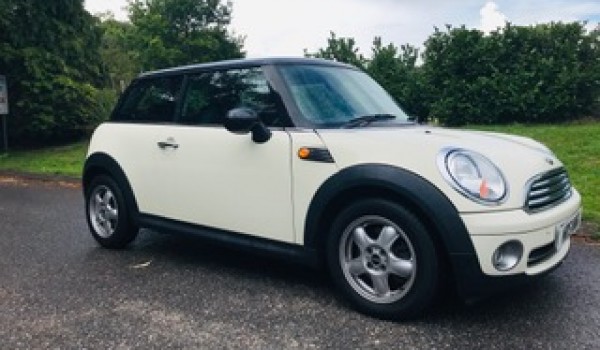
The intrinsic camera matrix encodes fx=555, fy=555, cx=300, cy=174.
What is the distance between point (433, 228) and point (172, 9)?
43133mm

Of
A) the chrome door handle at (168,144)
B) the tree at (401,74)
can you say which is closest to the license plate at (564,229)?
the chrome door handle at (168,144)

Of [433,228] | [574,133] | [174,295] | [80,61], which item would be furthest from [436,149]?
[80,61]

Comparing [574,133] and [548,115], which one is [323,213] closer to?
[574,133]

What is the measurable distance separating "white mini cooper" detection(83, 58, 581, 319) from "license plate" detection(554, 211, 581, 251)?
12 mm

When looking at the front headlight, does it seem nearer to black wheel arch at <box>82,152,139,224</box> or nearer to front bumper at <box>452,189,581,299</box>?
front bumper at <box>452,189,581,299</box>

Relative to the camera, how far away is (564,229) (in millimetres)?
3232

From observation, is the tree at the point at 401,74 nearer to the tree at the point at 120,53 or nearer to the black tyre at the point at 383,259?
the tree at the point at 120,53

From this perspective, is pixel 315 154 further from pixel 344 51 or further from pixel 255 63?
pixel 344 51

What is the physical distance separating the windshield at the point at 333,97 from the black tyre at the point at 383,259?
0.72m

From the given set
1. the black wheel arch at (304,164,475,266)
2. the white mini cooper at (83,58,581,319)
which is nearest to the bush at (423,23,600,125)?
the white mini cooper at (83,58,581,319)

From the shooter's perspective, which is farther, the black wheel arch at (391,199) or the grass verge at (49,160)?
the grass verge at (49,160)

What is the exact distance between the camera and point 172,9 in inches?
1684

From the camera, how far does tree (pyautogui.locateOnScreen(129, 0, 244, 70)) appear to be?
40750 millimetres

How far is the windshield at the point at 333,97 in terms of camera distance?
368 centimetres
